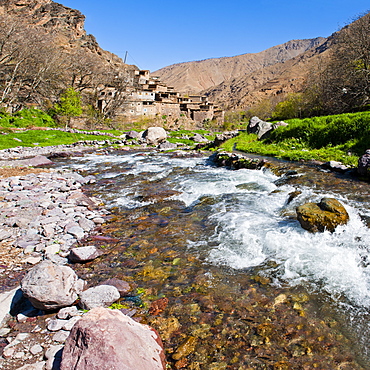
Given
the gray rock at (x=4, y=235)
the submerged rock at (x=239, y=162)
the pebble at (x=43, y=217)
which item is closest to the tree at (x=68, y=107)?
the submerged rock at (x=239, y=162)

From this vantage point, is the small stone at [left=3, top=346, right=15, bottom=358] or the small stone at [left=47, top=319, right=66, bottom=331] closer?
the small stone at [left=3, top=346, right=15, bottom=358]

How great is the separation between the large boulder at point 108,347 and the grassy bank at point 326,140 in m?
12.7

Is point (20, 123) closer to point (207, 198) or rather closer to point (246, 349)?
point (207, 198)

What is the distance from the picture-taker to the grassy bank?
46.6ft

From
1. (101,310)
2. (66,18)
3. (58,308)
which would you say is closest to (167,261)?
(58,308)

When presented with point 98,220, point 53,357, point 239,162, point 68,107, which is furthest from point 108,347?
point 68,107

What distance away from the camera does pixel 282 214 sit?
25.3 feet

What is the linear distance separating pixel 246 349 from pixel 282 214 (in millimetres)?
4908

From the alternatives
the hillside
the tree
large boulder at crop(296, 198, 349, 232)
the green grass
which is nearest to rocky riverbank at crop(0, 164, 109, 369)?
large boulder at crop(296, 198, 349, 232)

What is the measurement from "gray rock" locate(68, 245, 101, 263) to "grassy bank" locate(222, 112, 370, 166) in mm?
12039

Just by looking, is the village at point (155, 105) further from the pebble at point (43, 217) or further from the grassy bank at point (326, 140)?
the pebble at point (43, 217)

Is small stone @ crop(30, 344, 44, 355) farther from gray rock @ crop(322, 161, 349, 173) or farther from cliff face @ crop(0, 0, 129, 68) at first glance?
cliff face @ crop(0, 0, 129, 68)

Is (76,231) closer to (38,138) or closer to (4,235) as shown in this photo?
(4,235)

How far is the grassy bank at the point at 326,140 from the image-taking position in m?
14.2
